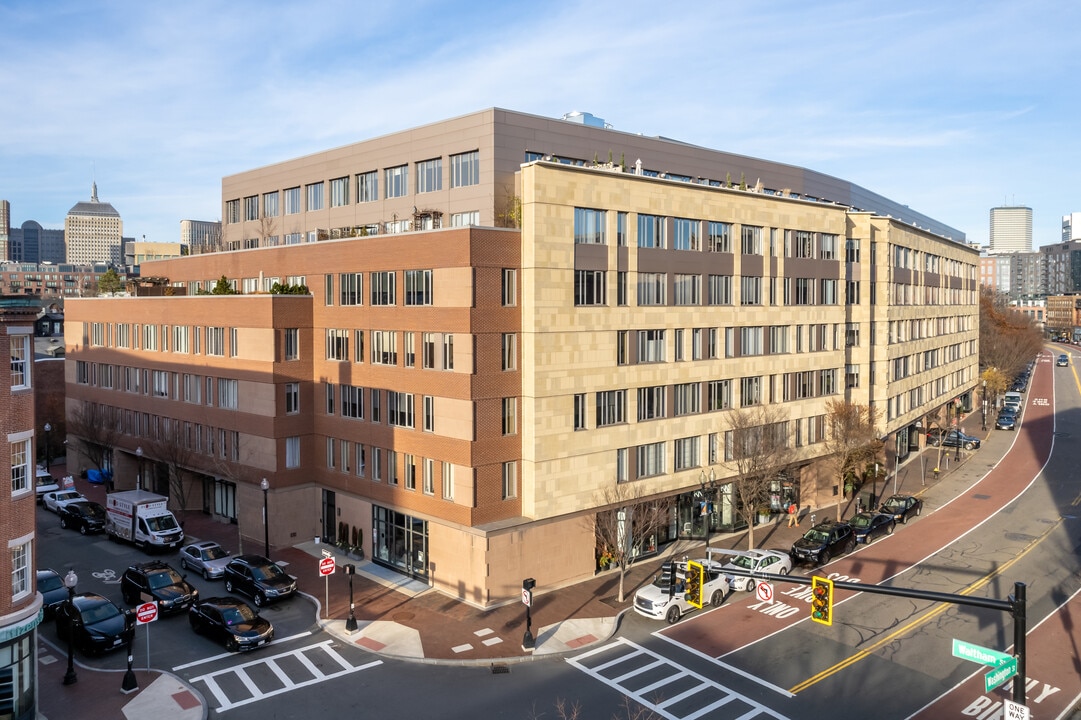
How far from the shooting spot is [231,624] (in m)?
30.0

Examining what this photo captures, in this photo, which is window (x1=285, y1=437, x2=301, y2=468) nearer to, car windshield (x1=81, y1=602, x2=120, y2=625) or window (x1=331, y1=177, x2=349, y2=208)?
car windshield (x1=81, y1=602, x2=120, y2=625)

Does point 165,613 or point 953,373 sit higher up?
point 953,373

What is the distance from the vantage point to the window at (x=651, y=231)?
134ft

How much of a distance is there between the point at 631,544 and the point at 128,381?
39.5 metres

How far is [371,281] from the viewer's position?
4088 cm

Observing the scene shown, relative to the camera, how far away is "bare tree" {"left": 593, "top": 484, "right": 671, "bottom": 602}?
119ft

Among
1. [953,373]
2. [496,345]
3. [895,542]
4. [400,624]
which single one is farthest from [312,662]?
[953,373]

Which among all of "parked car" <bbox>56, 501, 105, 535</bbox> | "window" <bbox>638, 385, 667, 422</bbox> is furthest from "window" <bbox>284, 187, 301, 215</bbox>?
"window" <bbox>638, 385, 667, 422</bbox>

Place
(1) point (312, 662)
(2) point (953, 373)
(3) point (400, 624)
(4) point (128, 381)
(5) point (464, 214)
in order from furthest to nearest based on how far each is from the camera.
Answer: (2) point (953, 373) < (4) point (128, 381) < (5) point (464, 214) < (3) point (400, 624) < (1) point (312, 662)

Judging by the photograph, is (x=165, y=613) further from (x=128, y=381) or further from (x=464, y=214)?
(x=128, y=381)

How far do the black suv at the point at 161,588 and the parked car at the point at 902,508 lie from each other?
3938 cm

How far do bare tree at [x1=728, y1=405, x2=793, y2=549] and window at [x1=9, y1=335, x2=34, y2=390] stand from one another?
→ 107 ft

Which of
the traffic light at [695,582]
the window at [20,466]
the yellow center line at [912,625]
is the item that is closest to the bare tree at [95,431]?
the window at [20,466]

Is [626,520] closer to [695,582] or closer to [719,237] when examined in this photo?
[695,582]
